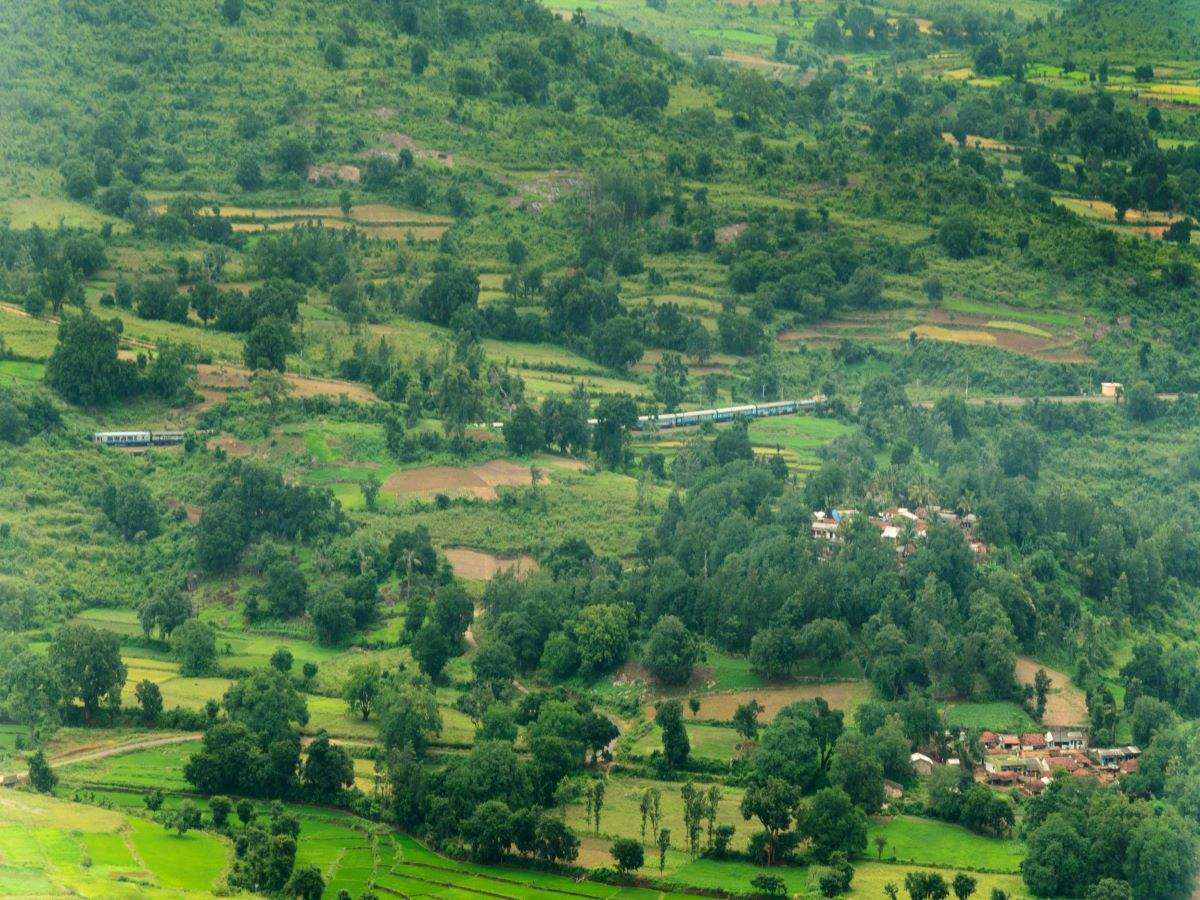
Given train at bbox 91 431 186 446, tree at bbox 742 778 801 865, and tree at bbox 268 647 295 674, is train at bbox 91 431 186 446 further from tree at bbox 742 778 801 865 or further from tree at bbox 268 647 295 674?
tree at bbox 742 778 801 865

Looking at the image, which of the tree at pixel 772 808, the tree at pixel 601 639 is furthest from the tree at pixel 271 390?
the tree at pixel 772 808

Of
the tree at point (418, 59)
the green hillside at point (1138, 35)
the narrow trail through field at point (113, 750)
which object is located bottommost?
the narrow trail through field at point (113, 750)

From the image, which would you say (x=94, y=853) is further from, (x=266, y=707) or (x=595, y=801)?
(x=595, y=801)

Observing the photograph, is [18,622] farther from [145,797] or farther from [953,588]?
[953,588]

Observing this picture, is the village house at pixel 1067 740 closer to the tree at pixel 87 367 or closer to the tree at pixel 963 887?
the tree at pixel 963 887

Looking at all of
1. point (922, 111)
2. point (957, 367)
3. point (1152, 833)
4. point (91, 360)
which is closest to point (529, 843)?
point (1152, 833)

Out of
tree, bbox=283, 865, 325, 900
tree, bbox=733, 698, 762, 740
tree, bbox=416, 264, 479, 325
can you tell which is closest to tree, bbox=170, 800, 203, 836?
tree, bbox=283, 865, 325, 900
